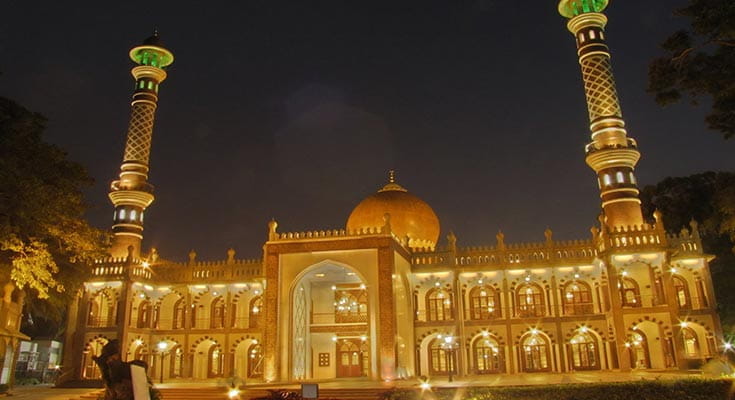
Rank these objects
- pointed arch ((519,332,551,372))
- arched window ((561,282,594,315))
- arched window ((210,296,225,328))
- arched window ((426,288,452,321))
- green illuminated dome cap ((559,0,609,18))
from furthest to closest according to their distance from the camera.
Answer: green illuminated dome cap ((559,0,609,18)) < arched window ((210,296,225,328)) < arched window ((426,288,452,321)) < arched window ((561,282,594,315)) < pointed arch ((519,332,551,372))

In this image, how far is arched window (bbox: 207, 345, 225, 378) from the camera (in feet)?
107

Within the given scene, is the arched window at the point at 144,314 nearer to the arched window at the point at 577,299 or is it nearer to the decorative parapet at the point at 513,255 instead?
the decorative parapet at the point at 513,255

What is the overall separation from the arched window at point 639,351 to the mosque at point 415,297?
5 centimetres

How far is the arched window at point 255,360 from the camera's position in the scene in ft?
106

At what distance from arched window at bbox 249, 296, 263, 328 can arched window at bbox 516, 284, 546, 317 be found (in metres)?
13.4

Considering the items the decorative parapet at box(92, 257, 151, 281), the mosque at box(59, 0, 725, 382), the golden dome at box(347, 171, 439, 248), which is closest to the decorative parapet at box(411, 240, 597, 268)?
the mosque at box(59, 0, 725, 382)

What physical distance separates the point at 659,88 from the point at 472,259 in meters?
15.6

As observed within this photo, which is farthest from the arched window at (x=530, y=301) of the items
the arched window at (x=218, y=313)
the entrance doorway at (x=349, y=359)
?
the arched window at (x=218, y=313)

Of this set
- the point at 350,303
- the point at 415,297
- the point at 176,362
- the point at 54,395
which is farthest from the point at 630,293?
the point at 54,395

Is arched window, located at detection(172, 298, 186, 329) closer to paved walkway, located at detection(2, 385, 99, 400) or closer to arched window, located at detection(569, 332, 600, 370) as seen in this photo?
paved walkway, located at detection(2, 385, 99, 400)

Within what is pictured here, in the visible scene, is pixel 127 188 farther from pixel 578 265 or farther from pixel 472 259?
pixel 578 265

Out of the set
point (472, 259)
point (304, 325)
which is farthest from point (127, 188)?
point (472, 259)

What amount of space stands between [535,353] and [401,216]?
10114 mm

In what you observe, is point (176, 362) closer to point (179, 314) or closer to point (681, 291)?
point (179, 314)
